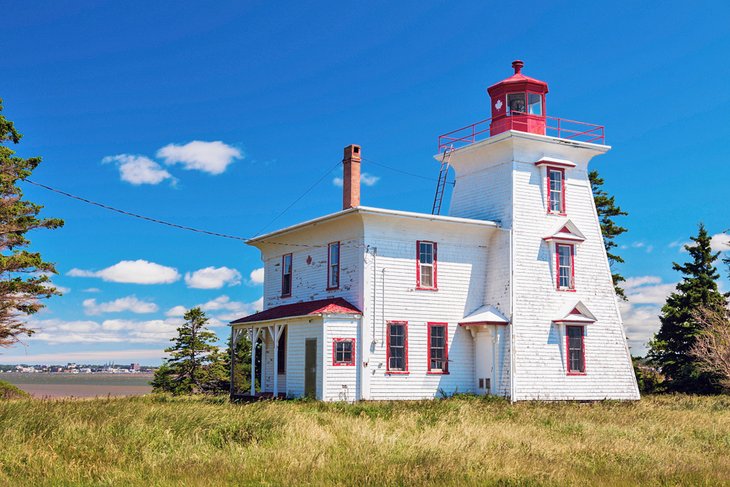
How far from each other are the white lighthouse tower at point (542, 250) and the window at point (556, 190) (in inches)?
1.5

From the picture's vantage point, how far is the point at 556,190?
29.9 meters

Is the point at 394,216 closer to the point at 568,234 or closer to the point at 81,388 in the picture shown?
the point at 568,234

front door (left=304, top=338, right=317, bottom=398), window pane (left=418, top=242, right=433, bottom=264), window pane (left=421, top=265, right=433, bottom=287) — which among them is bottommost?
front door (left=304, top=338, right=317, bottom=398)

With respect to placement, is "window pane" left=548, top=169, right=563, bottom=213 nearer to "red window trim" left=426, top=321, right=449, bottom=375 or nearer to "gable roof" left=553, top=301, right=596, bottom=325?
"gable roof" left=553, top=301, right=596, bottom=325

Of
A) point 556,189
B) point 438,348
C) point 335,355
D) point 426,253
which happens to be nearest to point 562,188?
point 556,189

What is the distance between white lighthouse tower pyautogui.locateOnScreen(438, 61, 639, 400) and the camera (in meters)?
28.1

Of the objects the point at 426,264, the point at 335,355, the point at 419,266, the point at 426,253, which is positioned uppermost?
the point at 426,253

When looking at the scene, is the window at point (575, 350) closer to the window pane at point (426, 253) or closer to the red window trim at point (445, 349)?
the red window trim at point (445, 349)

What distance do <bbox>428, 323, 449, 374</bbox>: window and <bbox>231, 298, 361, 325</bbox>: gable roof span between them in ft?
9.84

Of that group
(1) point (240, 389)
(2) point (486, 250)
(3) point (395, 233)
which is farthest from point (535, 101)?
(1) point (240, 389)

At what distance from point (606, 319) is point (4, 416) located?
21.3 metres

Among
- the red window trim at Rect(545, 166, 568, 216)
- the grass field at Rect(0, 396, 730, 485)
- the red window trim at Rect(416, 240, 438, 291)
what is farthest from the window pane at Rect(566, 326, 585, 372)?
the grass field at Rect(0, 396, 730, 485)

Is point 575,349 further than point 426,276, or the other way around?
point 575,349

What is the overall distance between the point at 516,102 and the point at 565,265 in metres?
6.39
